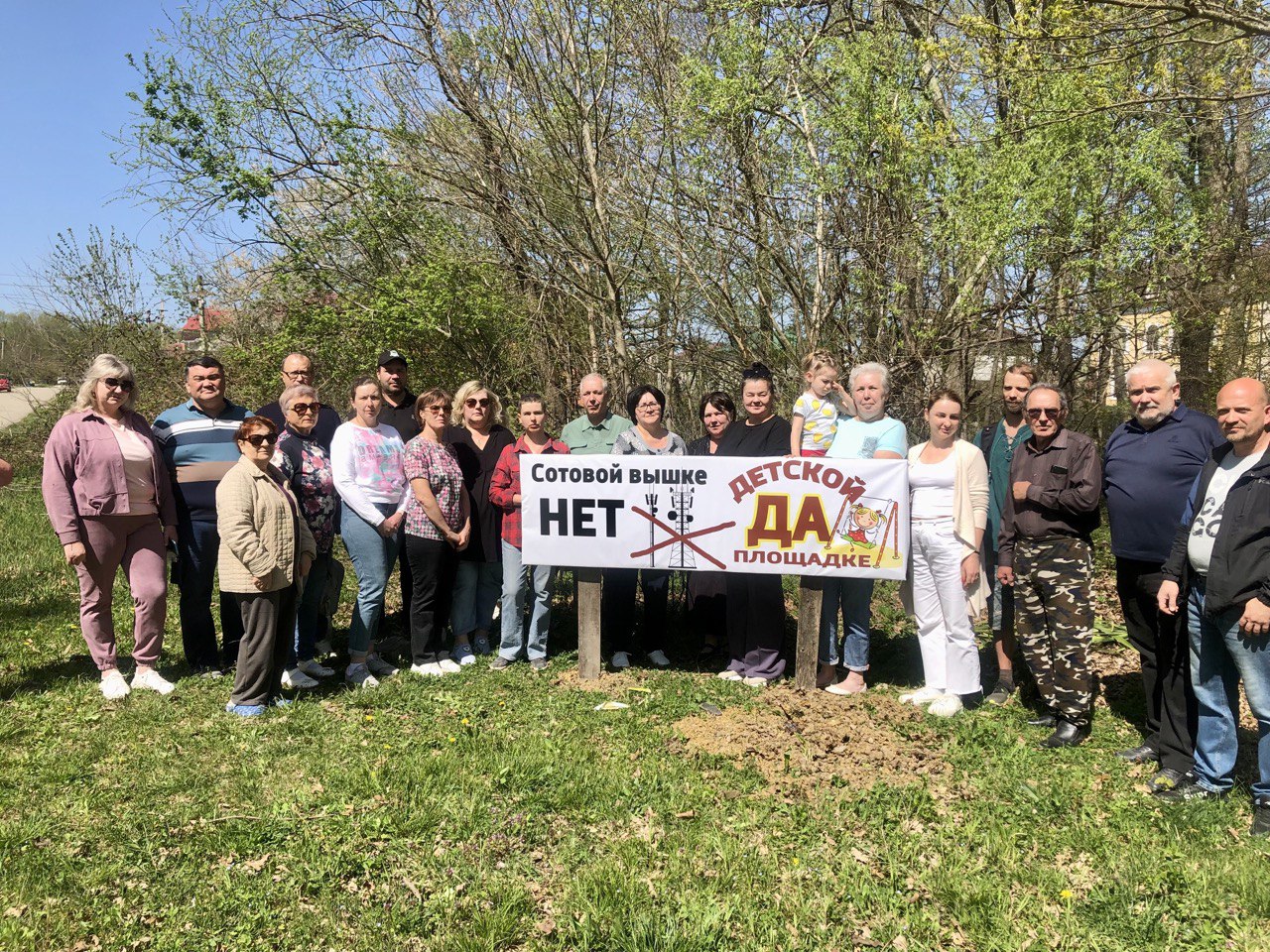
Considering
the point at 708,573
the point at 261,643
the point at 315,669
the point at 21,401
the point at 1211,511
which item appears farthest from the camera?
the point at 21,401

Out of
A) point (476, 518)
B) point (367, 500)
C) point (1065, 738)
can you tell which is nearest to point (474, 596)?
point (476, 518)

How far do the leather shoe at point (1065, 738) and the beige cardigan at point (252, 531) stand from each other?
15.4 feet

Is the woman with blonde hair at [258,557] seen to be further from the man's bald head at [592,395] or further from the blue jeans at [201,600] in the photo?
the man's bald head at [592,395]

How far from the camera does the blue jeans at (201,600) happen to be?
553cm

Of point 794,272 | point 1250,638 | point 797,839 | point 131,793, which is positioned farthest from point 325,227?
point 1250,638

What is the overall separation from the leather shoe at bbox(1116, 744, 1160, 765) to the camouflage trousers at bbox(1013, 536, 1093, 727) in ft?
0.86

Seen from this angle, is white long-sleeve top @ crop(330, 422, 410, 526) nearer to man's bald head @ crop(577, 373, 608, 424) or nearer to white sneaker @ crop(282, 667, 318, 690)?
white sneaker @ crop(282, 667, 318, 690)

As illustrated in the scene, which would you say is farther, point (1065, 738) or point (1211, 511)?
point (1065, 738)

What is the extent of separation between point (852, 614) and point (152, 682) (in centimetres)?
479

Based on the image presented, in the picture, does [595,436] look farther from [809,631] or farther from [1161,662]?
[1161,662]

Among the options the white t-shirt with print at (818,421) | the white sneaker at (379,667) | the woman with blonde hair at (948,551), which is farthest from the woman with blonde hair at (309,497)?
the woman with blonde hair at (948,551)

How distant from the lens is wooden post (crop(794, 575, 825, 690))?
539 cm

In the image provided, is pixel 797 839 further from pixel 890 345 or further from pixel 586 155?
pixel 586 155

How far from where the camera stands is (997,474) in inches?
221
